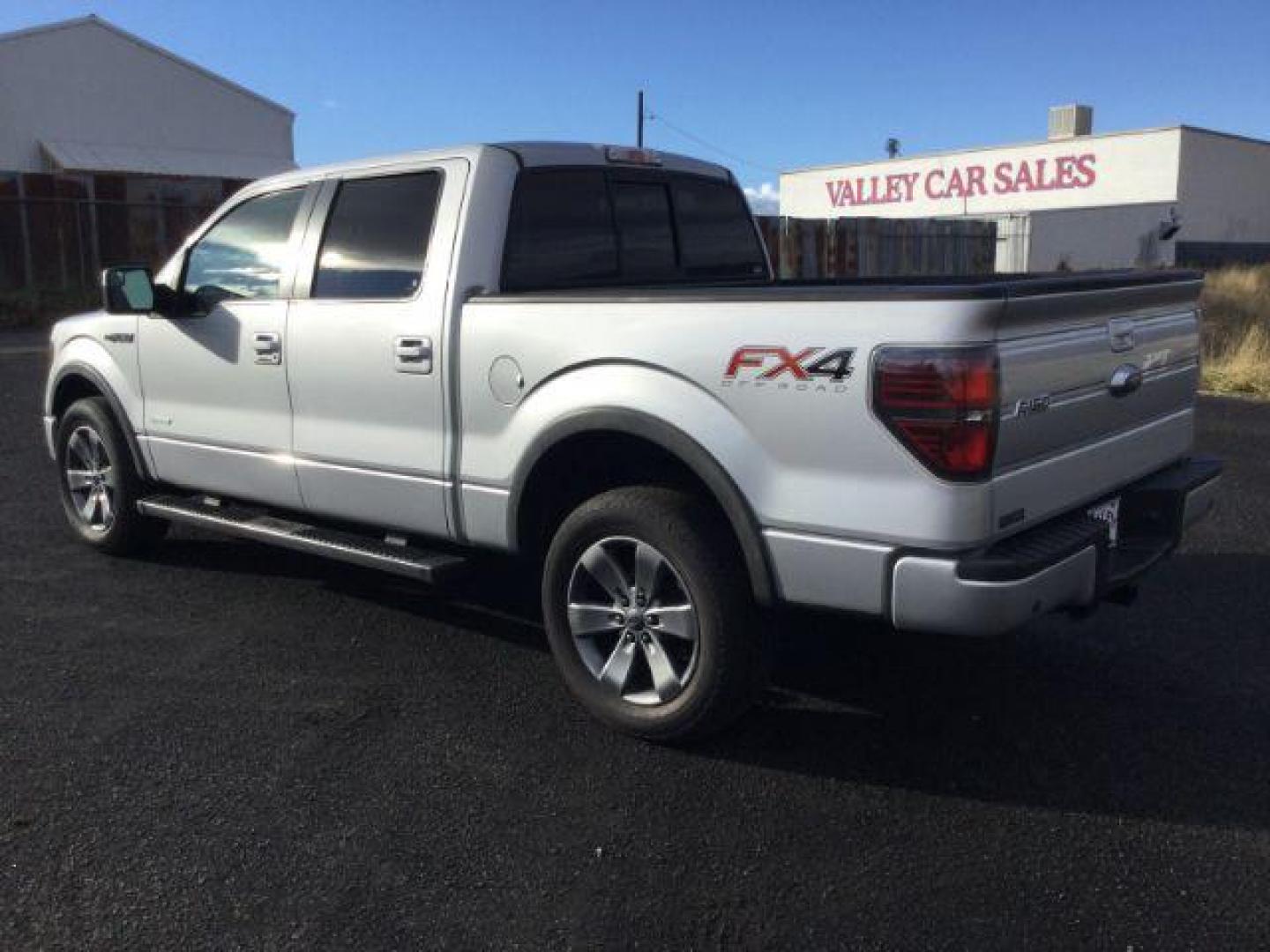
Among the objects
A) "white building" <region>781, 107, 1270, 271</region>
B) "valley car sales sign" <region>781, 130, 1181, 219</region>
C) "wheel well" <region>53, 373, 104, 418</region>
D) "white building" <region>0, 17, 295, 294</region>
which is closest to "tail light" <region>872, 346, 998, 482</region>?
"wheel well" <region>53, 373, 104, 418</region>

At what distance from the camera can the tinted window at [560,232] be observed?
4.44m

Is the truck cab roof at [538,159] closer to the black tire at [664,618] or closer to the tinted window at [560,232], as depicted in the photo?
the tinted window at [560,232]

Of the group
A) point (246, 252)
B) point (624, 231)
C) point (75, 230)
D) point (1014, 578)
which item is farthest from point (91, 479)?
point (75, 230)

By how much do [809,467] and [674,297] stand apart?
0.69 m

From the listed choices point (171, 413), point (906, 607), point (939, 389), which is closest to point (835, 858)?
point (906, 607)

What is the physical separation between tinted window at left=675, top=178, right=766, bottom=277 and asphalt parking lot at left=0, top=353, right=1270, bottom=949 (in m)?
1.68

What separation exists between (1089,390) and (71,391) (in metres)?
5.25

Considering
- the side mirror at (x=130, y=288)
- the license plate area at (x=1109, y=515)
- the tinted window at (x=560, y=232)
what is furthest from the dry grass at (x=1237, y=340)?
the side mirror at (x=130, y=288)

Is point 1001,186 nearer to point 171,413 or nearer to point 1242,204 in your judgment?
point 1242,204

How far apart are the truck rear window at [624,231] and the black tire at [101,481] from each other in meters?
2.68

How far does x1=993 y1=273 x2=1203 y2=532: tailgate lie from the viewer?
3.24 meters

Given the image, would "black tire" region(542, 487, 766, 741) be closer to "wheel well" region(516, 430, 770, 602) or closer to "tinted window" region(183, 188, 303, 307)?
"wheel well" region(516, 430, 770, 602)

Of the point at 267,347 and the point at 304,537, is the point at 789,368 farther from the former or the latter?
the point at 267,347

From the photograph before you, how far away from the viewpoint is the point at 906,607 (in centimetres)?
323
